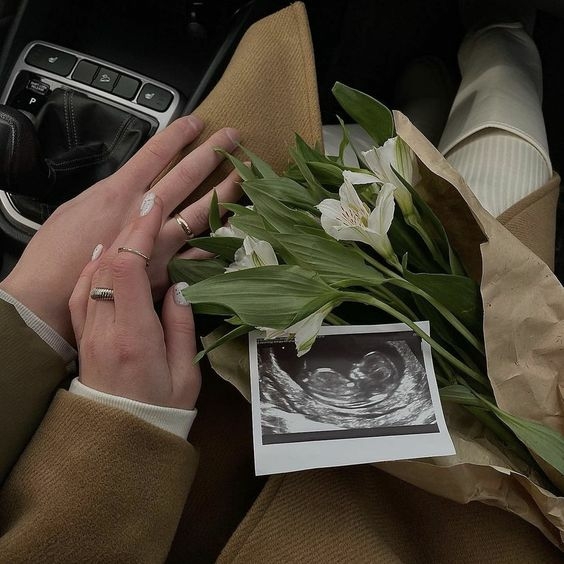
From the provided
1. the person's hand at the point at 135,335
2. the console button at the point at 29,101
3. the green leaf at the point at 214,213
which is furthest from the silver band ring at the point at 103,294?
the console button at the point at 29,101

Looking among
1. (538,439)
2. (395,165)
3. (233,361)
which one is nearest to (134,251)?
(233,361)

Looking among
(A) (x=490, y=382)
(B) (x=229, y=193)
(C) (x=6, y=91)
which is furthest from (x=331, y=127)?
(A) (x=490, y=382)

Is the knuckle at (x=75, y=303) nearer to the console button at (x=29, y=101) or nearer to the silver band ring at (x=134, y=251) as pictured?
the silver band ring at (x=134, y=251)

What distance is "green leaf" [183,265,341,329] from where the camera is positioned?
1.33ft

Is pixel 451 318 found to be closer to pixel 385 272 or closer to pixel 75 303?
pixel 385 272

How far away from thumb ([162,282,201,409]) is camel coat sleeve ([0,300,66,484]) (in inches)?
4.5

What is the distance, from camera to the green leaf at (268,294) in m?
0.41

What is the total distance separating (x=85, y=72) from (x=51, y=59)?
0.21 ft

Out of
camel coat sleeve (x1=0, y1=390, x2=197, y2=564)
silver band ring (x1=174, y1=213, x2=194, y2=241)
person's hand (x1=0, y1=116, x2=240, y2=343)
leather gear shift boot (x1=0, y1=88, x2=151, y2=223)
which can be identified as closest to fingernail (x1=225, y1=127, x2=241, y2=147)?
person's hand (x1=0, y1=116, x2=240, y2=343)

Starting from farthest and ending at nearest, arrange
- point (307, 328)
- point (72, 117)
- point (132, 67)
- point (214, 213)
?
point (132, 67)
point (72, 117)
point (214, 213)
point (307, 328)

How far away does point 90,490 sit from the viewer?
0.46 m

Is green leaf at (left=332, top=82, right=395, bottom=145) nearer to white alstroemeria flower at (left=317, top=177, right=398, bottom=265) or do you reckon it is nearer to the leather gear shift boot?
white alstroemeria flower at (left=317, top=177, right=398, bottom=265)

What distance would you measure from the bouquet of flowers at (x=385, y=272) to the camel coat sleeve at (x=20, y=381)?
0.14 metres

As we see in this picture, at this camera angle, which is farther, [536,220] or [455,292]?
[536,220]
